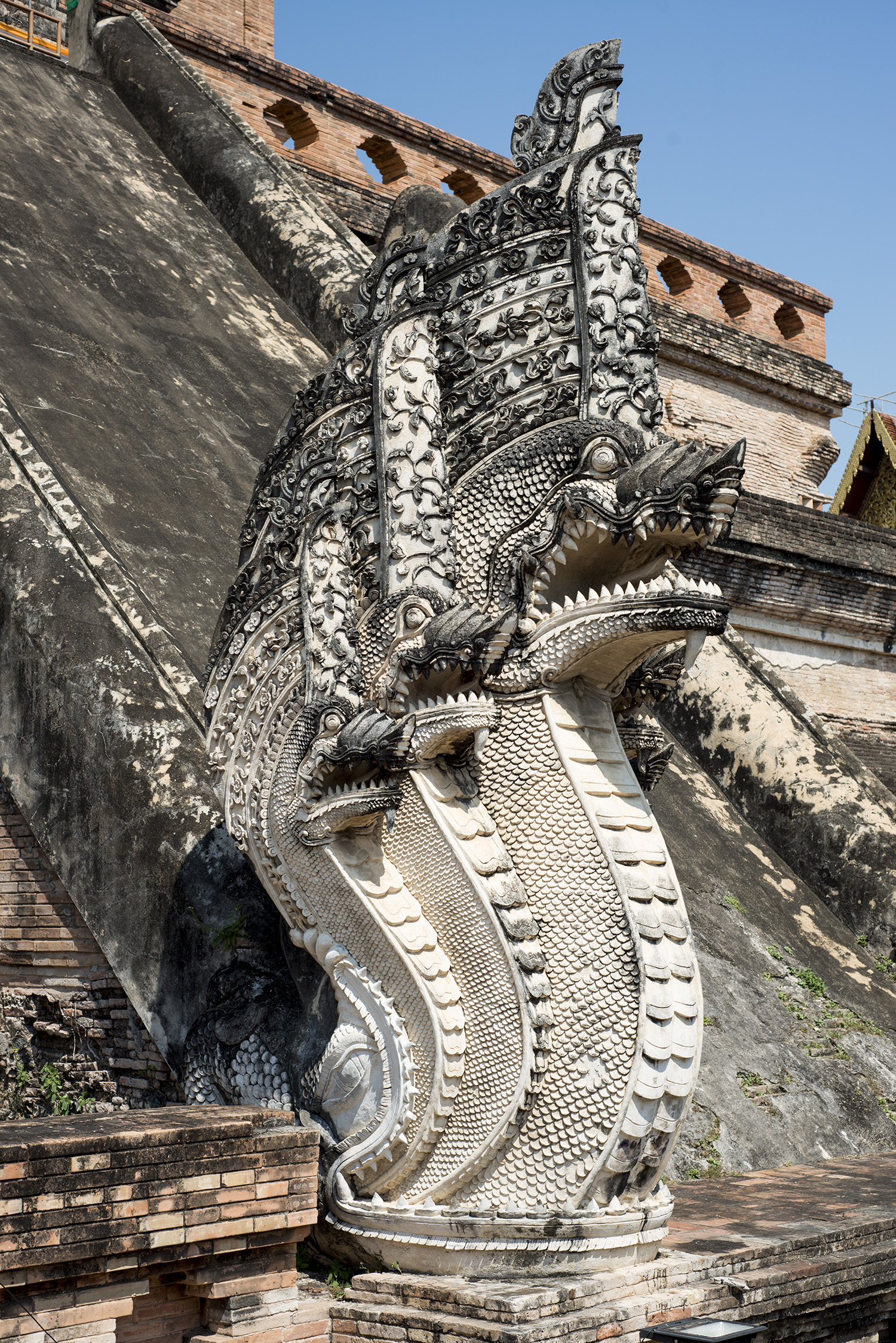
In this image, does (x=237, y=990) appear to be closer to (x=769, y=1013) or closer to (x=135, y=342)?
(x=769, y=1013)

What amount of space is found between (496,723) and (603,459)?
2.21 ft

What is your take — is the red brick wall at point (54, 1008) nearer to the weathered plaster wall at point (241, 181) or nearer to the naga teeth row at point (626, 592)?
the naga teeth row at point (626, 592)

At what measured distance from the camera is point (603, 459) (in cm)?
329

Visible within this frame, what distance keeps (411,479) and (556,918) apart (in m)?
1.12

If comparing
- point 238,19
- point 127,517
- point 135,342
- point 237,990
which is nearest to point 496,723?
point 237,990

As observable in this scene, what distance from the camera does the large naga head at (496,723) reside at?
10.5 ft

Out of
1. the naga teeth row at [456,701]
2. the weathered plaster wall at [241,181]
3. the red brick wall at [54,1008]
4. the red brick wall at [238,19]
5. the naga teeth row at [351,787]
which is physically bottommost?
the red brick wall at [54,1008]

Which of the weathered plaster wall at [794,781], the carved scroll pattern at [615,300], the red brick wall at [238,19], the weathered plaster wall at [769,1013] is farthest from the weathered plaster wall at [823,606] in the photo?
the red brick wall at [238,19]

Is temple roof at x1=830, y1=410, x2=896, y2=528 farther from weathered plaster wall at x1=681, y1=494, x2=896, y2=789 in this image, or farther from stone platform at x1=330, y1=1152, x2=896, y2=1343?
stone platform at x1=330, y1=1152, x2=896, y2=1343

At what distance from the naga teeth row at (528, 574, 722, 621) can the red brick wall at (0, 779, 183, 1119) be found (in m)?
1.76

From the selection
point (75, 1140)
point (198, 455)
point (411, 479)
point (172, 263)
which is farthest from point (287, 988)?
point (172, 263)

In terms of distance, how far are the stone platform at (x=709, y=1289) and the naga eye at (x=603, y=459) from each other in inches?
70.9

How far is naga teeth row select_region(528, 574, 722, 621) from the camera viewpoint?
3.18 meters

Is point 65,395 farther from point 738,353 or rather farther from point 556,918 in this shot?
point 738,353
